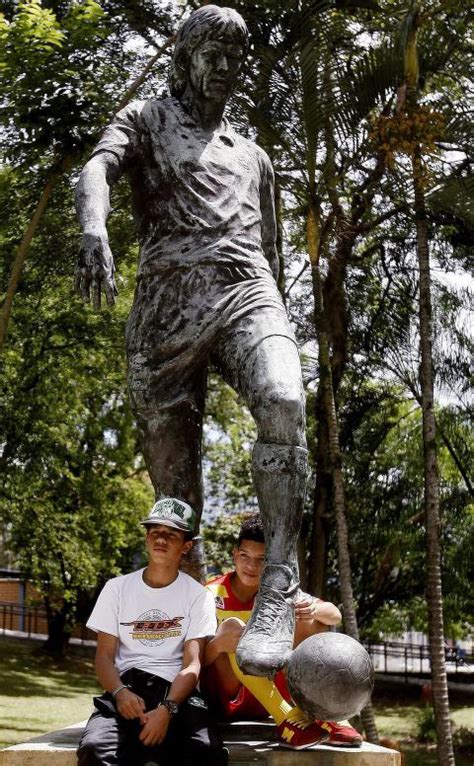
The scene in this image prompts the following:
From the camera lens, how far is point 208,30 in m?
4.61

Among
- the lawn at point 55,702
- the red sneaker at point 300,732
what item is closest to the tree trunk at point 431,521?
the lawn at point 55,702

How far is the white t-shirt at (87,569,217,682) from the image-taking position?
12.6ft

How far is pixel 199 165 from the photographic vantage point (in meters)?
4.60

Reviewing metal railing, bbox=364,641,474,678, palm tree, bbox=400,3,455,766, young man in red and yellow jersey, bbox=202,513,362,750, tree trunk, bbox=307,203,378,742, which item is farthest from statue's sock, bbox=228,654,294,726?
metal railing, bbox=364,641,474,678

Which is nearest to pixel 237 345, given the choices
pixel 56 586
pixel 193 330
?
pixel 193 330

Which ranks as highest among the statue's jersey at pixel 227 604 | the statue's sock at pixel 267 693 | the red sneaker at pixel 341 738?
the statue's jersey at pixel 227 604

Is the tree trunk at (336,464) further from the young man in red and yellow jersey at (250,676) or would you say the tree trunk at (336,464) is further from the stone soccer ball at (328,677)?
the stone soccer ball at (328,677)

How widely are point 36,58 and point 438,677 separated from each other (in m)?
7.83

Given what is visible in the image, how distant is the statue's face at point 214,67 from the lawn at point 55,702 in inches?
512

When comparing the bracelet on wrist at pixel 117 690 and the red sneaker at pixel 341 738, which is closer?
the bracelet on wrist at pixel 117 690

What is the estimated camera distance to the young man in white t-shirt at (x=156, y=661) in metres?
3.58

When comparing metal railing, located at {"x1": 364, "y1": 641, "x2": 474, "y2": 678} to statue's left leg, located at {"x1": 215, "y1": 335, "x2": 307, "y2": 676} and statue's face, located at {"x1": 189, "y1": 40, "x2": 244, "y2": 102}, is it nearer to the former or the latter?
statue's face, located at {"x1": 189, "y1": 40, "x2": 244, "y2": 102}

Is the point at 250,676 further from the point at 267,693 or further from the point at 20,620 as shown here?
the point at 20,620

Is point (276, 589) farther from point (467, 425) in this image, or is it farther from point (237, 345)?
point (467, 425)
